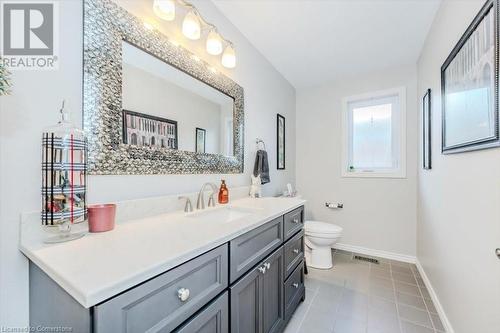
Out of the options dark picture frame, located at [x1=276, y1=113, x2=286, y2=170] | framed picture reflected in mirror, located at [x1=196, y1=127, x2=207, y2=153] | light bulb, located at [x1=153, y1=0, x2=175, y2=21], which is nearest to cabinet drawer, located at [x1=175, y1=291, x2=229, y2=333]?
framed picture reflected in mirror, located at [x1=196, y1=127, x2=207, y2=153]

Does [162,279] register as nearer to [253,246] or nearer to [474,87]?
[253,246]

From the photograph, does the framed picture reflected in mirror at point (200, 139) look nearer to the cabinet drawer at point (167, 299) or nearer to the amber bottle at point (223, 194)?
the amber bottle at point (223, 194)

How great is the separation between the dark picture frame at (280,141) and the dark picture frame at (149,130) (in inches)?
61.9

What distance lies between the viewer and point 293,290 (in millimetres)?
1562

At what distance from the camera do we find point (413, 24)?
1.86 m

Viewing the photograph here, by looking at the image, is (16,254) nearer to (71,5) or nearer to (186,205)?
(186,205)

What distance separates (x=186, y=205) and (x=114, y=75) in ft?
2.50

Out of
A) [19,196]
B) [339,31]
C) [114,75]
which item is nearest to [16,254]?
[19,196]

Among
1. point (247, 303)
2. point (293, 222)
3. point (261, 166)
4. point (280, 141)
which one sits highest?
point (280, 141)

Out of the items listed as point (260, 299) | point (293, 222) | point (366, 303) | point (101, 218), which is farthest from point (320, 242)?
point (101, 218)

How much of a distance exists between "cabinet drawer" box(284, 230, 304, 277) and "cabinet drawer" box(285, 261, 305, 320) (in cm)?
6

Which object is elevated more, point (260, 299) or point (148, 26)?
point (148, 26)

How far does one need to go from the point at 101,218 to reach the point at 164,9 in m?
1.12

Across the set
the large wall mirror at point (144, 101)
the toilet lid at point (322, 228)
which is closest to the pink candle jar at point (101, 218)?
the large wall mirror at point (144, 101)
